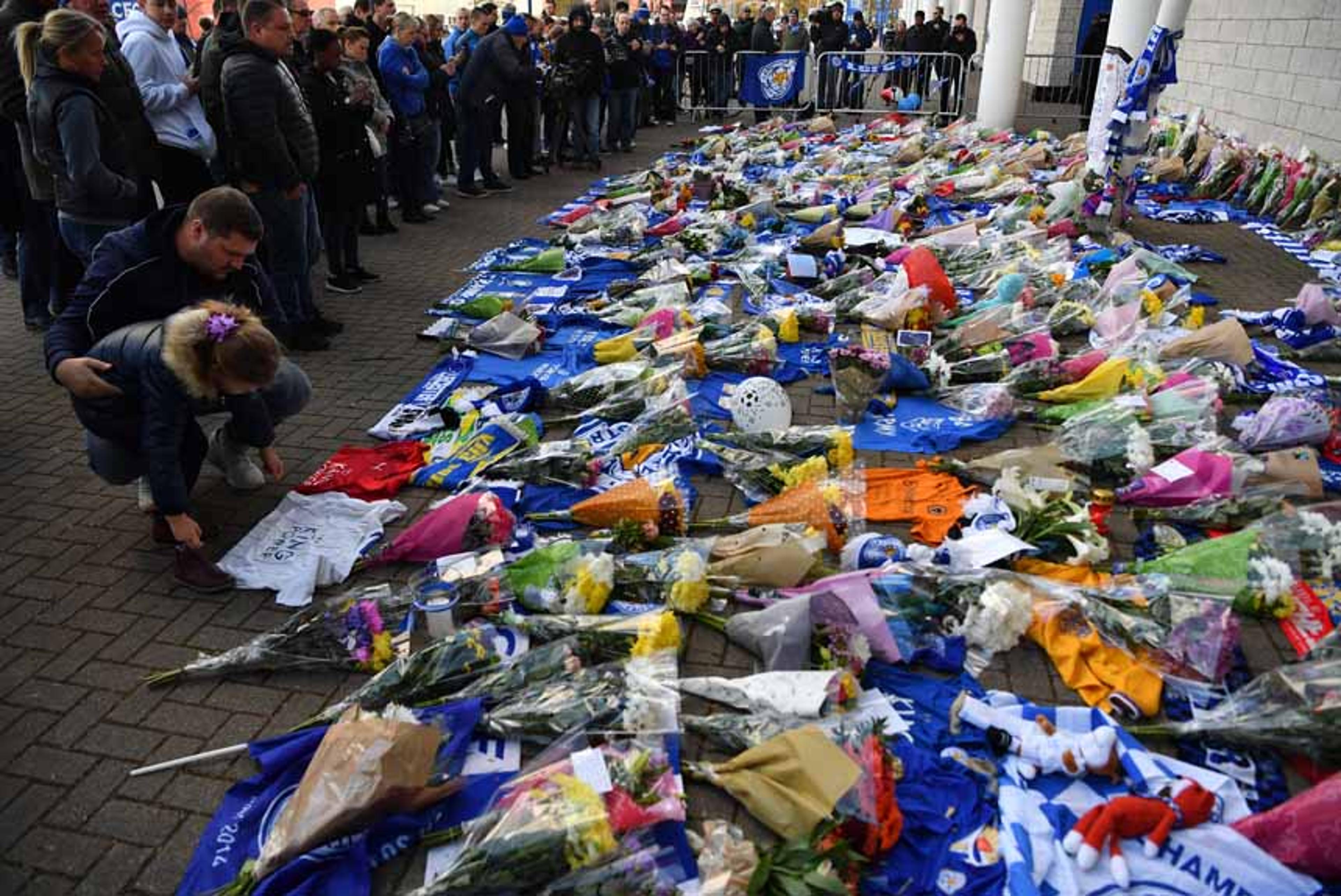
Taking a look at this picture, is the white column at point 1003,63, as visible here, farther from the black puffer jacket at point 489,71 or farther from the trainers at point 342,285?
the trainers at point 342,285

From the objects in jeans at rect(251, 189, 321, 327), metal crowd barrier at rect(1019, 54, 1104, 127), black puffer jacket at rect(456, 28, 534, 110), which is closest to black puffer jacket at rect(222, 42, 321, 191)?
→ jeans at rect(251, 189, 321, 327)

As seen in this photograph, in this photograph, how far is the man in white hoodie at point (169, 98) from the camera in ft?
19.0

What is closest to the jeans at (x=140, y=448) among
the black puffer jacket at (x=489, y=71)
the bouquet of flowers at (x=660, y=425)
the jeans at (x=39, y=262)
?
the bouquet of flowers at (x=660, y=425)

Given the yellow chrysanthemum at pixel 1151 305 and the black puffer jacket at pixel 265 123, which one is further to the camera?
the yellow chrysanthemum at pixel 1151 305

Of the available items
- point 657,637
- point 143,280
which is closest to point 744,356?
point 657,637

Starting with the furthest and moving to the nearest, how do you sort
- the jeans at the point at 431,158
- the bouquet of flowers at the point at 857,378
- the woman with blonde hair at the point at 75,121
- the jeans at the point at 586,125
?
1. the jeans at the point at 586,125
2. the jeans at the point at 431,158
3. the bouquet of flowers at the point at 857,378
4. the woman with blonde hair at the point at 75,121

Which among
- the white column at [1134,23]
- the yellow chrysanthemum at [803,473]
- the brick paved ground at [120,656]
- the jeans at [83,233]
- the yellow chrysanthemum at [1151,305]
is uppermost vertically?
the white column at [1134,23]

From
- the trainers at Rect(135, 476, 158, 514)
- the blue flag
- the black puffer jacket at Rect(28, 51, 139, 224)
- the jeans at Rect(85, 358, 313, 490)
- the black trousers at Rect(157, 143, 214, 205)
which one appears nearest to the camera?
the jeans at Rect(85, 358, 313, 490)

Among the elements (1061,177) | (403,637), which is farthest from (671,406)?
(1061,177)

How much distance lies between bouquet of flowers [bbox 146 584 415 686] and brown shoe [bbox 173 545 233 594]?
40 centimetres

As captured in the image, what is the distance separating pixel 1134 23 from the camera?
8.59 metres

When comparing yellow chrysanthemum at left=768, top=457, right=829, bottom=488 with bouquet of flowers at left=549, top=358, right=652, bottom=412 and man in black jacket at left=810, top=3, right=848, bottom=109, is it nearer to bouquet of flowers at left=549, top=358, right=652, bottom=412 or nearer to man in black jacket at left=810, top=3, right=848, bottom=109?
bouquet of flowers at left=549, top=358, right=652, bottom=412

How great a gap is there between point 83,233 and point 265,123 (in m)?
1.29

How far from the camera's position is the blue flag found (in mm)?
17281
